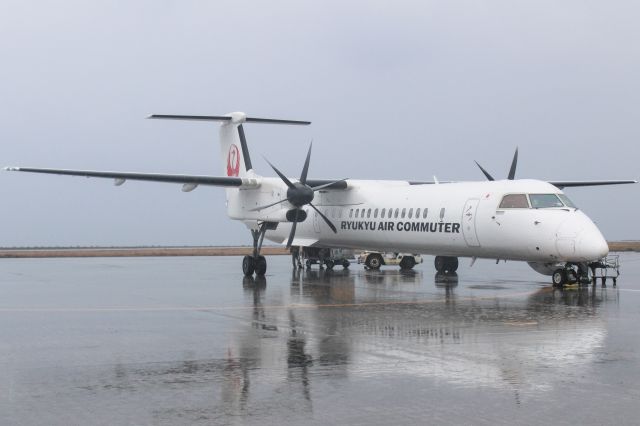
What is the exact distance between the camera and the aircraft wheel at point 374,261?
3503 centimetres

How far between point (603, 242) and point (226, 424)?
15583 millimetres

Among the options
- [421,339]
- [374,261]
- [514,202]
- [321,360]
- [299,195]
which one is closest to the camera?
[321,360]

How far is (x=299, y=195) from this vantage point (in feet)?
89.4

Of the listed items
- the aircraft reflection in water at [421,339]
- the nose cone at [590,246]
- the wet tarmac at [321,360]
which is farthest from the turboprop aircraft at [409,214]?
the wet tarmac at [321,360]

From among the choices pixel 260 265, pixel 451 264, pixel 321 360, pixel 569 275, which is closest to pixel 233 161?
pixel 260 265

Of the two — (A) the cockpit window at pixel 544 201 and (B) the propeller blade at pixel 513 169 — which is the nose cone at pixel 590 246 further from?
(B) the propeller blade at pixel 513 169

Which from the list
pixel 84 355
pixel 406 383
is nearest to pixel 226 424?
pixel 406 383

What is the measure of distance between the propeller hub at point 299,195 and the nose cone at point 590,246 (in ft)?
33.2

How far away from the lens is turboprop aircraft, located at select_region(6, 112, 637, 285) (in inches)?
826

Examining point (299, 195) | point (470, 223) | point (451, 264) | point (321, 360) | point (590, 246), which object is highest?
point (299, 195)

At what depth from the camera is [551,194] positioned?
21.9 m

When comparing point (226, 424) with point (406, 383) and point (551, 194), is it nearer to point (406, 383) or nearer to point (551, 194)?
point (406, 383)

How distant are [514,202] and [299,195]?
26.3 ft

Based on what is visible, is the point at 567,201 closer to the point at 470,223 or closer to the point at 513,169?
the point at 470,223
